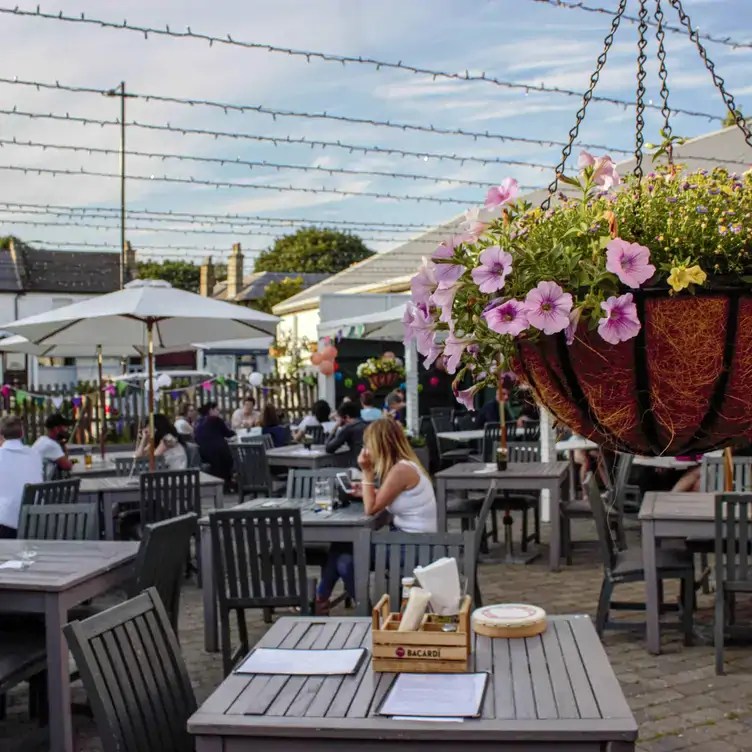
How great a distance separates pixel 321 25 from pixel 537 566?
20.9 feet

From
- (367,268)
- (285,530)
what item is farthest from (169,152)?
(367,268)

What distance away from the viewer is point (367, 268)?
27.0 meters

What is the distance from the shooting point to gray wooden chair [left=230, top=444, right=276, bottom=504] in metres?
10.8

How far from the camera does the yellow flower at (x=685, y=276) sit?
4.74 ft

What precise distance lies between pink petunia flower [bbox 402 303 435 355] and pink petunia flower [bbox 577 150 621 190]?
36 centimetres

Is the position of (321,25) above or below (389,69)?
below

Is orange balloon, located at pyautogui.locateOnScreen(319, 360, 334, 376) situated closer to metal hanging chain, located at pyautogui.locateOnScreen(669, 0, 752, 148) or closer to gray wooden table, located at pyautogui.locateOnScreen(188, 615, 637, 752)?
gray wooden table, located at pyautogui.locateOnScreen(188, 615, 637, 752)

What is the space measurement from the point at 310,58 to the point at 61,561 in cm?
546

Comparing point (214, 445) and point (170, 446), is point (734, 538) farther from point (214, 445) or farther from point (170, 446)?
point (214, 445)

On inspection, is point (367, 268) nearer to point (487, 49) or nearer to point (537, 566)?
point (537, 566)

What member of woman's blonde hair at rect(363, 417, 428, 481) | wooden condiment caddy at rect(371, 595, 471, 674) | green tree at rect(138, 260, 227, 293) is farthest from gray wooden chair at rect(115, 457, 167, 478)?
green tree at rect(138, 260, 227, 293)

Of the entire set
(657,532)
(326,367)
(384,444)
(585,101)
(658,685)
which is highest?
(585,101)

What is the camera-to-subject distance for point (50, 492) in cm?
666

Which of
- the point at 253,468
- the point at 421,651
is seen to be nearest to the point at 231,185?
the point at 253,468
